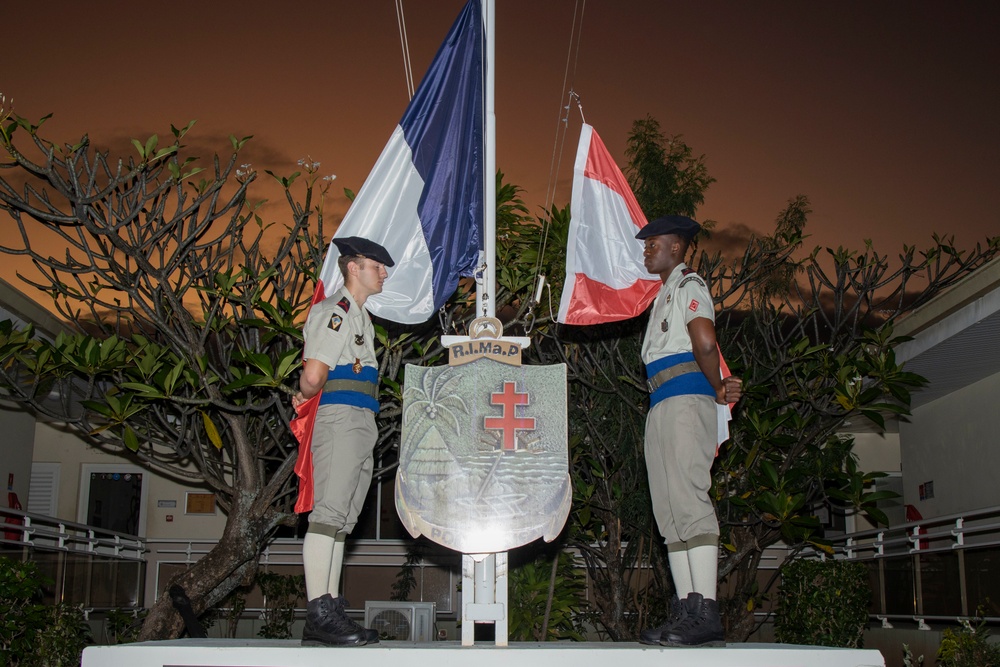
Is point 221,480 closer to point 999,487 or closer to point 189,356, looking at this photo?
point 189,356

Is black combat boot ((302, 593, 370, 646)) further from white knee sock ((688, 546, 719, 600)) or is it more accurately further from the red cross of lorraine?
white knee sock ((688, 546, 719, 600))

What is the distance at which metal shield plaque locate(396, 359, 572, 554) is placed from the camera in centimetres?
456

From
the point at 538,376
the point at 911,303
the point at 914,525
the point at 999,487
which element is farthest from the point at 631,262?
the point at 999,487

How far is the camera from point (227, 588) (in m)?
8.16

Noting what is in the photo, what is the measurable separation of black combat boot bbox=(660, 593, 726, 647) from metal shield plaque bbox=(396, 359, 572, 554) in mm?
713

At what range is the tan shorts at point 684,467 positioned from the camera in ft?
14.8

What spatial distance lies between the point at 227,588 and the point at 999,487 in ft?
26.1

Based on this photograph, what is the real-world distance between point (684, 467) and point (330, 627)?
1855 mm

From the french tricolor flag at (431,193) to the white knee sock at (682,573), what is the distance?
2.03m

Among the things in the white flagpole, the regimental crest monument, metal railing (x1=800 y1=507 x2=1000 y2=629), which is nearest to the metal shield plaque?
the regimental crest monument

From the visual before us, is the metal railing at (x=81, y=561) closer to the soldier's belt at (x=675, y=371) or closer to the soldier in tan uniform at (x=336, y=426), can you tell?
the soldier in tan uniform at (x=336, y=426)

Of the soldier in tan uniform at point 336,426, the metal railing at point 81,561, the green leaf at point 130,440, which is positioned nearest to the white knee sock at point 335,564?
the soldier in tan uniform at point 336,426

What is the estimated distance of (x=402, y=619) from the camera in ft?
33.7

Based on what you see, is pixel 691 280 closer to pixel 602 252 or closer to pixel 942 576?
pixel 602 252
